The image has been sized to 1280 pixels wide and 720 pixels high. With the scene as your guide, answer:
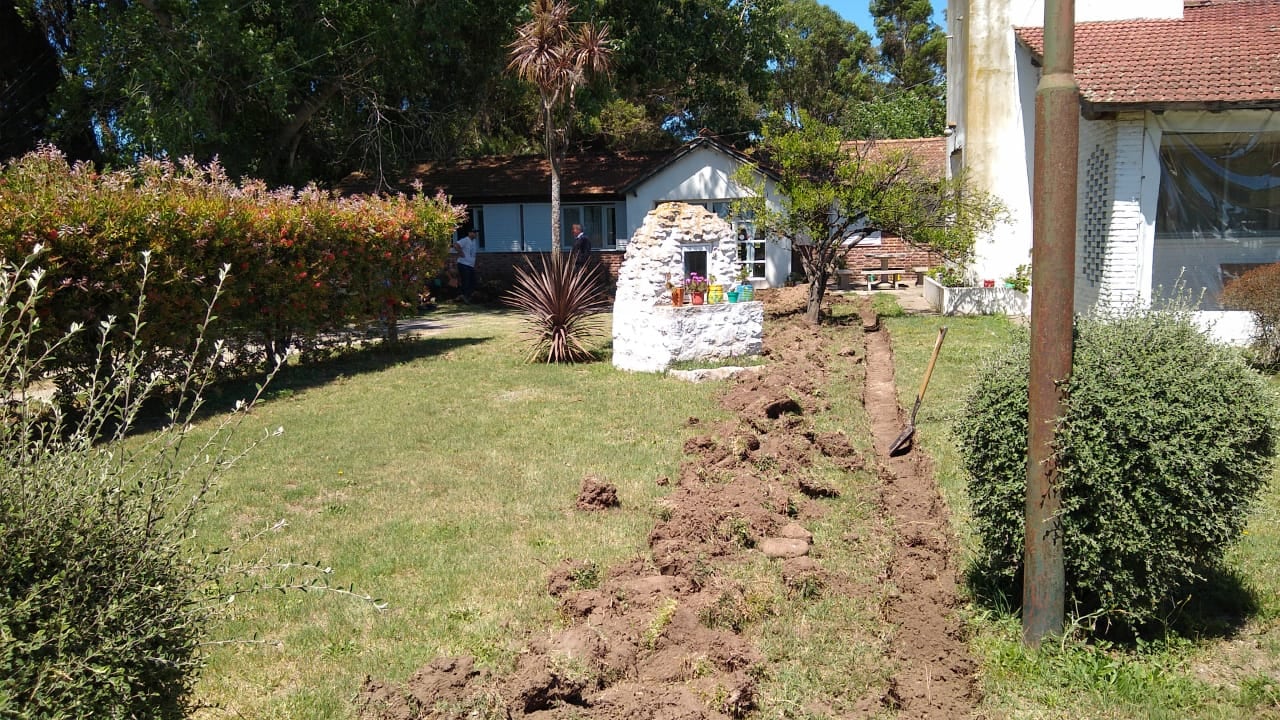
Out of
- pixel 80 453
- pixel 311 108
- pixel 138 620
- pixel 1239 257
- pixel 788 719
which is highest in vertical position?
pixel 311 108

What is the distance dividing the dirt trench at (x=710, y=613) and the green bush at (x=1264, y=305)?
628 cm

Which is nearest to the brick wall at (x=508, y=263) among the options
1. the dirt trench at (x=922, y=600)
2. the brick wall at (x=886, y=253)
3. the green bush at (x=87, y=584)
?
the brick wall at (x=886, y=253)

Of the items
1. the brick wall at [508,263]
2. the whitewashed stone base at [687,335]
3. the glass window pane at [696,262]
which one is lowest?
the whitewashed stone base at [687,335]

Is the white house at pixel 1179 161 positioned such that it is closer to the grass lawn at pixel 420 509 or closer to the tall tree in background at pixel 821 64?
the grass lawn at pixel 420 509

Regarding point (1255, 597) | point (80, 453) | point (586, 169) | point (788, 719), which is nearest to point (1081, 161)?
point (1255, 597)

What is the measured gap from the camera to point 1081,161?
571 inches

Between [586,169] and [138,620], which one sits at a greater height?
[586,169]

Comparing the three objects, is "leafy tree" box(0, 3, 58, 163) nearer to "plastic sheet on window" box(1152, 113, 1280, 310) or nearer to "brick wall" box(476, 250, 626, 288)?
"brick wall" box(476, 250, 626, 288)

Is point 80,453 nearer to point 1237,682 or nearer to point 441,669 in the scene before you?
point 441,669

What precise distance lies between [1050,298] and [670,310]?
329 inches

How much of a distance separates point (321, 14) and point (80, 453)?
20176 millimetres

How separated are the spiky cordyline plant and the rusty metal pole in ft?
31.4

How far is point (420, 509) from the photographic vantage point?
7.10m

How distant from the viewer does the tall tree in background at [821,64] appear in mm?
48625
